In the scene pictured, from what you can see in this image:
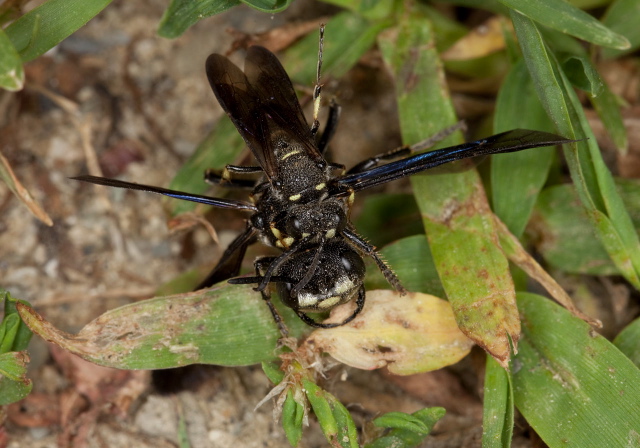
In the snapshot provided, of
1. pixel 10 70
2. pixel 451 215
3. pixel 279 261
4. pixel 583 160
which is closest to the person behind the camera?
pixel 10 70

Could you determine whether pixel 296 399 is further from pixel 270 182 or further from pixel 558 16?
pixel 558 16

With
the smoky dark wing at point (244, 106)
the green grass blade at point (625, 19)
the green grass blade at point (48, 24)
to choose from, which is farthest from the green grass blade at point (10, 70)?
the green grass blade at point (625, 19)

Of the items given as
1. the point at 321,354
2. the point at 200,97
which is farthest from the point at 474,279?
the point at 200,97

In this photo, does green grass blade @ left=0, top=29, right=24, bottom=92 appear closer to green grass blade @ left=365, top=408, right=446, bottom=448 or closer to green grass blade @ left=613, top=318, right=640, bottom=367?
green grass blade @ left=365, top=408, right=446, bottom=448

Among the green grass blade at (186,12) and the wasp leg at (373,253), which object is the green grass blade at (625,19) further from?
the green grass blade at (186,12)

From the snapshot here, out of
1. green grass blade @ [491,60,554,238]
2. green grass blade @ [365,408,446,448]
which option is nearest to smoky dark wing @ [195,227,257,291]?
green grass blade @ [365,408,446,448]

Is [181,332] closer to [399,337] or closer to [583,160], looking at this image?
[399,337]

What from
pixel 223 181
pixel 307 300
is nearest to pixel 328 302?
pixel 307 300

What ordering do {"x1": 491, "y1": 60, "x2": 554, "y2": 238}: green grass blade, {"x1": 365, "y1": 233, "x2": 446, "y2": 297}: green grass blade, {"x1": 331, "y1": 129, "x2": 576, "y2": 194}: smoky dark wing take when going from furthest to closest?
{"x1": 491, "y1": 60, "x2": 554, "y2": 238}: green grass blade
{"x1": 365, "y1": 233, "x2": 446, "y2": 297}: green grass blade
{"x1": 331, "y1": 129, "x2": 576, "y2": 194}: smoky dark wing
